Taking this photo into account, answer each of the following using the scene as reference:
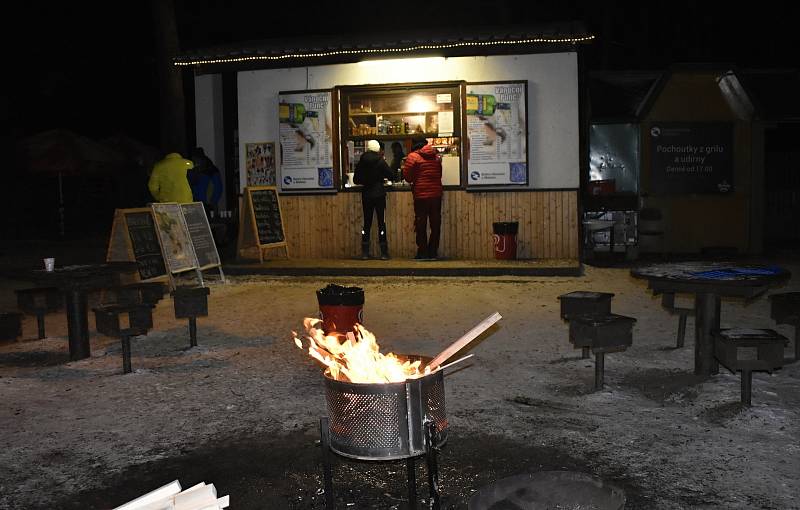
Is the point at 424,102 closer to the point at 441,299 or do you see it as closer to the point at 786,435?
the point at 441,299

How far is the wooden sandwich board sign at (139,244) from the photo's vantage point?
10.6m

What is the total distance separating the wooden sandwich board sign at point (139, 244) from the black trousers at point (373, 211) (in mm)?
3894

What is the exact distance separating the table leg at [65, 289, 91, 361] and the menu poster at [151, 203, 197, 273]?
10.3ft

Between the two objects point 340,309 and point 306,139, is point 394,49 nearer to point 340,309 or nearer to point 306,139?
point 306,139

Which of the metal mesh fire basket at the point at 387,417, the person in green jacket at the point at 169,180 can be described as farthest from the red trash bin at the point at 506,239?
the metal mesh fire basket at the point at 387,417

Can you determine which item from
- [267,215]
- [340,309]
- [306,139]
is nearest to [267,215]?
[267,215]

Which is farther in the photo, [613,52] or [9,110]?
[9,110]

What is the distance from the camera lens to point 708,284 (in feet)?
20.1

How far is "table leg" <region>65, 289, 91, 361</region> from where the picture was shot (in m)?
7.80

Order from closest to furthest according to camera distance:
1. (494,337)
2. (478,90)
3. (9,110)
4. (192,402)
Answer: (192,402)
(494,337)
(478,90)
(9,110)

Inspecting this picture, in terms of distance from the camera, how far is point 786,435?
5.34 meters

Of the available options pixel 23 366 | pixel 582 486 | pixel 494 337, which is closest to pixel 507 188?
pixel 494 337

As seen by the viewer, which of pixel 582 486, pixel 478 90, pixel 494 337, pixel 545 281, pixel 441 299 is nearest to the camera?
pixel 582 486

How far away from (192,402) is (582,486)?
3.74 m
